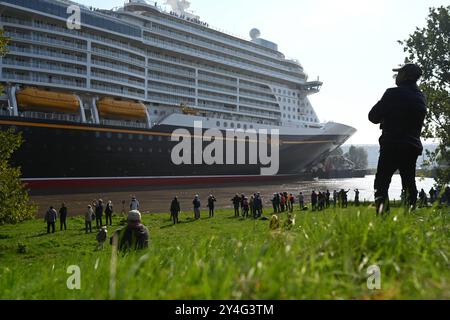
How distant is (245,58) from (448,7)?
27.6 meters

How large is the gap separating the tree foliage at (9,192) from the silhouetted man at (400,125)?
27.6 feet

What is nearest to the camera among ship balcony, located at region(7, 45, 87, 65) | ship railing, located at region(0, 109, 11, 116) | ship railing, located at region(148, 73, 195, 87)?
Answer: ship railing, located at region(0, 109, 11, 116)

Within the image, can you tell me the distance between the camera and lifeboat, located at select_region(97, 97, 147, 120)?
101 ft

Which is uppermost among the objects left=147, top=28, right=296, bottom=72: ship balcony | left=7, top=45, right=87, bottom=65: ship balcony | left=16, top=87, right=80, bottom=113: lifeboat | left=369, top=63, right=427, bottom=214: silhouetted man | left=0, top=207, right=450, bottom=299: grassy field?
left=147, top=28, right=296, bottom=72: ship balcony

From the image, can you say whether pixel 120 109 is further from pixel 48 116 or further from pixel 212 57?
pixel 212 57

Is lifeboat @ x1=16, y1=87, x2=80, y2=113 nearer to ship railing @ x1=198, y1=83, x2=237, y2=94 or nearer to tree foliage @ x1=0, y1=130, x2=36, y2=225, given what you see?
ship railing @ x1=198, y1=83, x2=237, y2=94

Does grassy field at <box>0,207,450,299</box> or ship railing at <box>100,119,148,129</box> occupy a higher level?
ship railing at <box>100,119,148,129</box>

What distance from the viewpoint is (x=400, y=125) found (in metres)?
5.09

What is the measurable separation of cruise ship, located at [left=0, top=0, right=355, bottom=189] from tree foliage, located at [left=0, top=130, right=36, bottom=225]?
18.0 m

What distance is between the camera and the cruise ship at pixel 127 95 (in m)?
27.6

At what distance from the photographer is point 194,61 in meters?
41.3

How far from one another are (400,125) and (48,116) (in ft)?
93.3

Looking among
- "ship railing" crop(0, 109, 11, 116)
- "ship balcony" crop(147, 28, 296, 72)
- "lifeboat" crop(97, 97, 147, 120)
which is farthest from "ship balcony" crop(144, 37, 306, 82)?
"ship railing" crop(0, 109, 11, 116)
